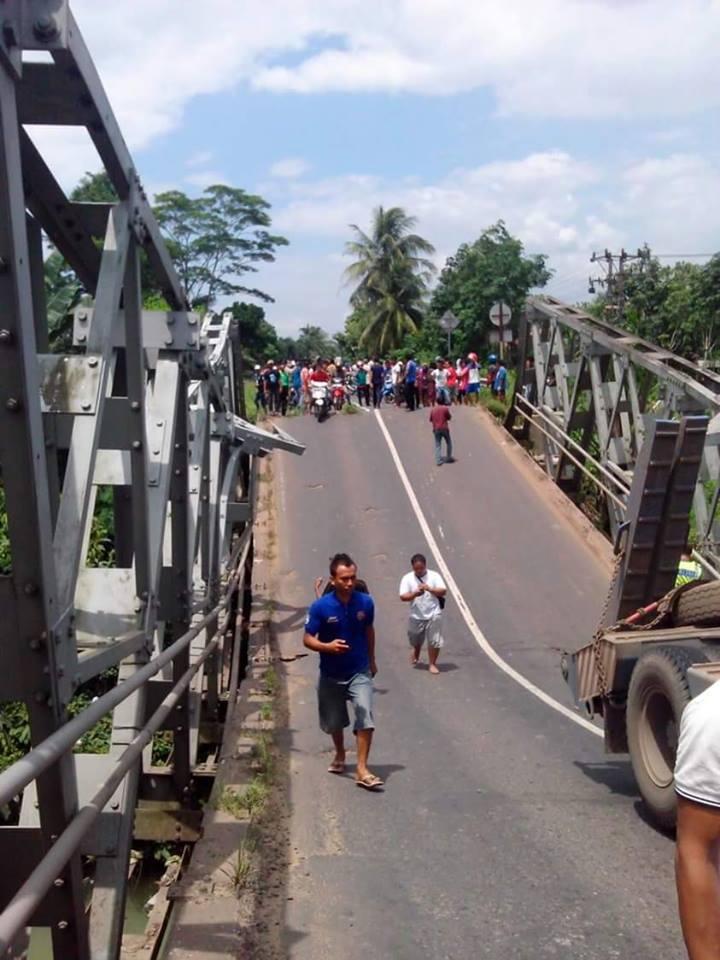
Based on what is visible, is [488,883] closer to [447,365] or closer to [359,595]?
[359,595]

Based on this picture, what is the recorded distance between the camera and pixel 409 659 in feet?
49.2

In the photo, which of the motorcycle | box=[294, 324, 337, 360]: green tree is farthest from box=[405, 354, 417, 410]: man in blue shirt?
box=[294, 324, 337, 360]: green tree

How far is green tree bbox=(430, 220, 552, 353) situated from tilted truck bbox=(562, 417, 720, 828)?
3799 centimetres

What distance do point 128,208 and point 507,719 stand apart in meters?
7.25

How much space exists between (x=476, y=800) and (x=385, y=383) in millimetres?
27197

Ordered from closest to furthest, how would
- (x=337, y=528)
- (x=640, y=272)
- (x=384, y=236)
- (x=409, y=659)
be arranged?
(x=409, y=659)
(x=337, y=528)
(x=640, y=272)
(x=384, y=236)

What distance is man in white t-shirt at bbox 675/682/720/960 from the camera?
10.6ft

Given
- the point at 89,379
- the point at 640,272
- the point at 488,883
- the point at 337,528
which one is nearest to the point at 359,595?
the point at 488,883

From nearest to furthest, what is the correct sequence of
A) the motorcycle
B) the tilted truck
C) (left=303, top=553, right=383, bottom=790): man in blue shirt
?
the tilted truck → (left=303, top=553, right=383, bottom=790): man in blue shirt → the motorcycle

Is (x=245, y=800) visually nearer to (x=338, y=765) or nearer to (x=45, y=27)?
(x=338, y=765)

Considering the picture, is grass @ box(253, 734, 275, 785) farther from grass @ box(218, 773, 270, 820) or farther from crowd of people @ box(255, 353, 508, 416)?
crowd of people @ box(255, 353, 508, 416)

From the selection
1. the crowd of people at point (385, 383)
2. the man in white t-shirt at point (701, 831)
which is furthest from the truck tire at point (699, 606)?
the crowd of people at point (385, 383)

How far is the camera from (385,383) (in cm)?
3522

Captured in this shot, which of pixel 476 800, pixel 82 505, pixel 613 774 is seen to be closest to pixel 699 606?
pixel 613 774
